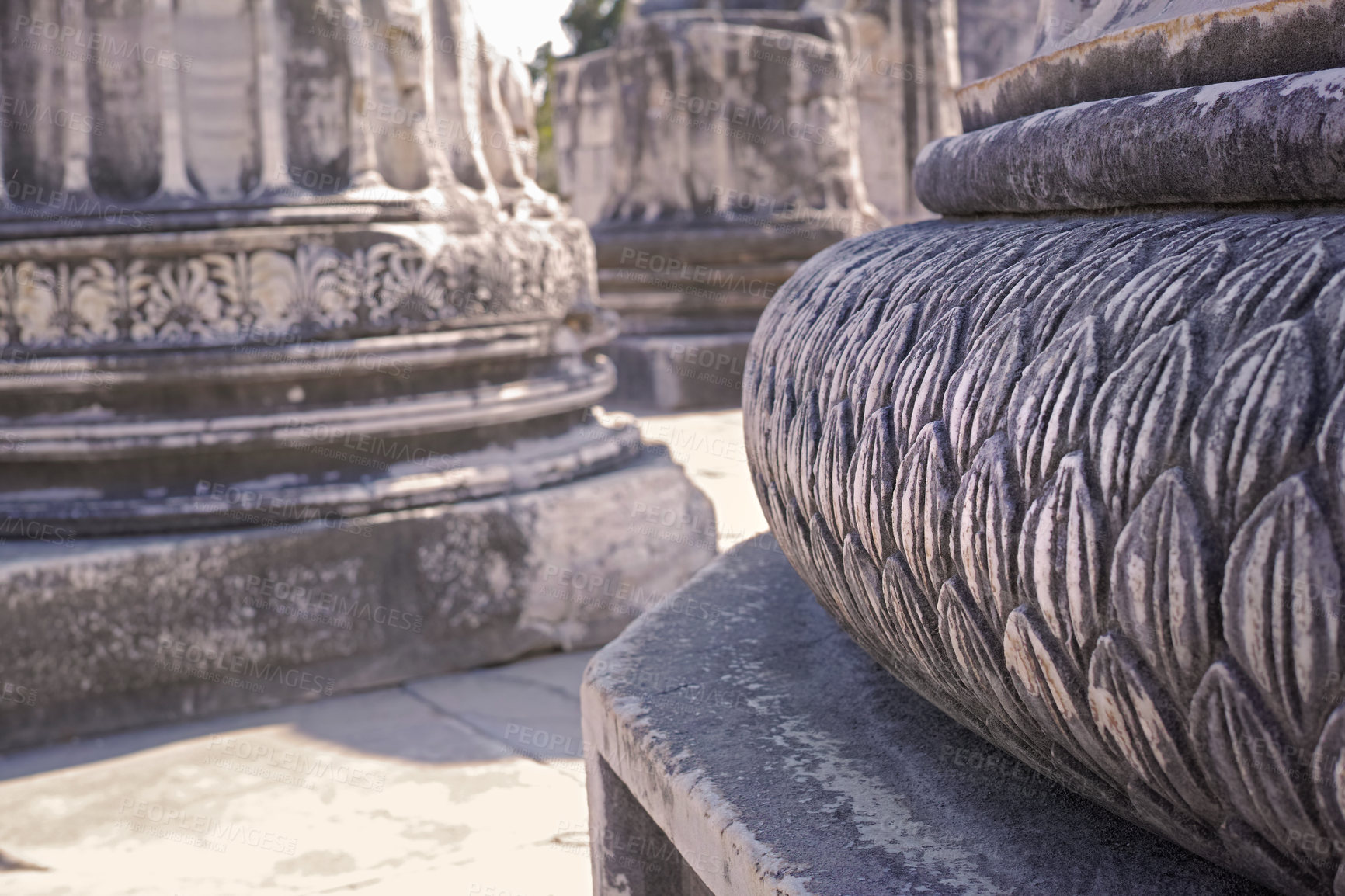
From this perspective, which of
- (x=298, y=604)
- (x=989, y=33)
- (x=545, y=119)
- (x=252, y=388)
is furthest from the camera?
(x=545, y=119)

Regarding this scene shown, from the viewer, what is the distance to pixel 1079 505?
671mm

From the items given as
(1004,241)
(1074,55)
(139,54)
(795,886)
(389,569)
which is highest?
(139,54)

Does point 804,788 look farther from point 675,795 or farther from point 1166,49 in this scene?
point 1166,49

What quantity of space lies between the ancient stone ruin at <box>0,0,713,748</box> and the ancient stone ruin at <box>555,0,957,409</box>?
3093 millimetres

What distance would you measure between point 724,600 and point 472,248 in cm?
159

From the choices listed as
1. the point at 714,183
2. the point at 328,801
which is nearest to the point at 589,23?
the point at 714,183

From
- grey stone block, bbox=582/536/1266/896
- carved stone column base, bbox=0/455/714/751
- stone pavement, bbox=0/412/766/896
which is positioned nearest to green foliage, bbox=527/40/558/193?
carved stone column base, bbox=0/455/714/751

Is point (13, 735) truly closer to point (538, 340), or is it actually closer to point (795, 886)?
point (538, 340)

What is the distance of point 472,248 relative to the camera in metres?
2.79

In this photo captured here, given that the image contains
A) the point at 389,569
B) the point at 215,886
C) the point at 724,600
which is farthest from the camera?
the point at 389,569

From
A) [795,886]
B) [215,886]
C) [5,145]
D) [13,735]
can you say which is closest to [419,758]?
[215,886]

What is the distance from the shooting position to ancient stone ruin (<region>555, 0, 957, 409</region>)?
5934mm

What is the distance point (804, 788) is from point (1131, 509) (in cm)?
40

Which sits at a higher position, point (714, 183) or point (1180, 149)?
point (714, 183)
